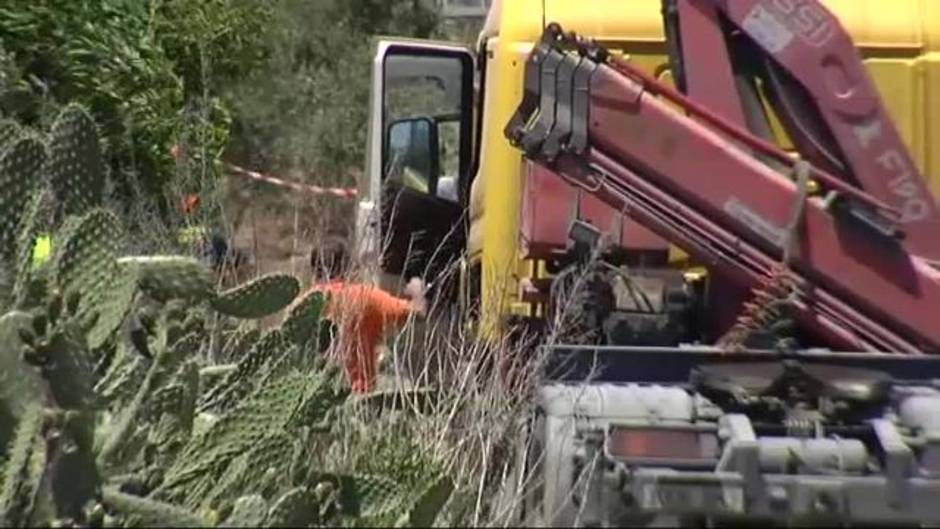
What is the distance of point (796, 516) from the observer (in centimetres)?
484

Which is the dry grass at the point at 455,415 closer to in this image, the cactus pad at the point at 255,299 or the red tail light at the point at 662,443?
the red tail light at the point at 662,443

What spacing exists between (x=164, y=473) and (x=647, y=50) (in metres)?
2.95

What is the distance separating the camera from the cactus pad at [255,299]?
5.80 m

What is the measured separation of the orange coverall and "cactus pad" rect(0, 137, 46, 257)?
69.0 inches

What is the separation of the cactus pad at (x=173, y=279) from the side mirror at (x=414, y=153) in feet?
12.1

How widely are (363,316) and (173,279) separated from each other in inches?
95.9

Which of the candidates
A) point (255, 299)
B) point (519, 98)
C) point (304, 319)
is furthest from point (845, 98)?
point (255, 299)

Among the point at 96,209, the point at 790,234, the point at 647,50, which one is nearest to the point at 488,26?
the point at 647,50

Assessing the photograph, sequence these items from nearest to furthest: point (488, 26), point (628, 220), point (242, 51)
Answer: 1. point (628, 220)
2. point (488, 26)
3. point (242, 51)

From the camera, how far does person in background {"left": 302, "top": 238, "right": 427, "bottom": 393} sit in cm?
762

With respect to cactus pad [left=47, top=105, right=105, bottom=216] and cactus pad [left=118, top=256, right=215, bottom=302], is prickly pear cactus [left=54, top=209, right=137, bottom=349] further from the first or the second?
cactus pad [left=47, top=105, right=105, bottom=216]

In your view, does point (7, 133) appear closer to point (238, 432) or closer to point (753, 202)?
point (238, 432)

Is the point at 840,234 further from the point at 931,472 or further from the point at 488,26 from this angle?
the point at 488,26

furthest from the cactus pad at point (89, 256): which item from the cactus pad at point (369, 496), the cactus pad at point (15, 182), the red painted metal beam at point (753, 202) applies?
the red painted metal beam at point (753, 202)
